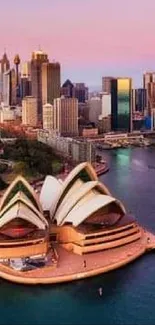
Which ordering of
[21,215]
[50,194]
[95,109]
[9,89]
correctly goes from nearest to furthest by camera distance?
[21,215] < [50,194] < [95,109] < [9,89]

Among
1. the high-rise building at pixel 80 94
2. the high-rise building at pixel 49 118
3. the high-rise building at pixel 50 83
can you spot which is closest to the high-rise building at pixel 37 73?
the high-rise building at pixel 50 83

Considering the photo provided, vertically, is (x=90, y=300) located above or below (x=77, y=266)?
below

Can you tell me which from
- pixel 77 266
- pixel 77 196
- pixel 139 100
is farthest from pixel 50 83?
pixel 77 266

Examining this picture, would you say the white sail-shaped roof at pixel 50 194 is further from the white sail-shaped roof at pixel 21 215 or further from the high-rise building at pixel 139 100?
the high-rise building at pixel 139 100

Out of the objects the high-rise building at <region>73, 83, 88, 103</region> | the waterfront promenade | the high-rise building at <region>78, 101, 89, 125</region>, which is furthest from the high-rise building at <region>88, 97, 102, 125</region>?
the waterfront promenade

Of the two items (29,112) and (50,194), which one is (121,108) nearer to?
(29,112)

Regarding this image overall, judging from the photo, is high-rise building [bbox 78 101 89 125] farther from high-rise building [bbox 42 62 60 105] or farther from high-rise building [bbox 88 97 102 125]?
high-rise building [bbox 42 62 60 105]

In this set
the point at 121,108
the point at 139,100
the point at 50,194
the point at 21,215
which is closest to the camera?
the point at 21,215
